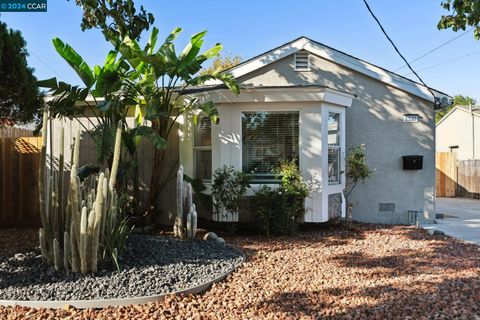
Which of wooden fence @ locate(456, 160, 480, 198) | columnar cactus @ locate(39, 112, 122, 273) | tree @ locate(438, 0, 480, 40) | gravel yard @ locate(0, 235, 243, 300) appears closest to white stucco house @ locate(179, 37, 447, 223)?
tree @ locate(438, 0, 480, 40)

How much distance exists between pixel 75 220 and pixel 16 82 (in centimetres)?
346

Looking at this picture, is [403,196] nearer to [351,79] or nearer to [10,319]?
[351,79]

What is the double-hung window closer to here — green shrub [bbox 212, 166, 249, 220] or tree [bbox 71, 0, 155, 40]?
green shrub [bbox 212, 166, 249, 220]

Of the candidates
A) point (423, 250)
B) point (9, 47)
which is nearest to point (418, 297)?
point (423, 250)

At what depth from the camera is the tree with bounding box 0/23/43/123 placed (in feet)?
20.4

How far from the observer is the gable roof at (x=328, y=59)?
344 inches

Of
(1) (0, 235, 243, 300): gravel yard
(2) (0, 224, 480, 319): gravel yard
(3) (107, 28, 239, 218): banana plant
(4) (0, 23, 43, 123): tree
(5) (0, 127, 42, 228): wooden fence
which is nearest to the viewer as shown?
(2) (0, 224, 480, 319): gravel yard

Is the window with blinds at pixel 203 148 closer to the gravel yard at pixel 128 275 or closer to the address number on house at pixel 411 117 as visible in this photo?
the gravel yard at pixel 128 275

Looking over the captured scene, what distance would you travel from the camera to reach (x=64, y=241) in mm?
4398

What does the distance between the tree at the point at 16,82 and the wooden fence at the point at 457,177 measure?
16.4 meters

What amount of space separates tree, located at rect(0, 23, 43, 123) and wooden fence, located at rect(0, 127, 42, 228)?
49.5 inches

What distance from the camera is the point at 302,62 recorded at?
8.98 meters

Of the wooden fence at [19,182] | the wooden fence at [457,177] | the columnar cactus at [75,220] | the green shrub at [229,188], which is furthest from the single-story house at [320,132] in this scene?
the wooden fence at [457,177]

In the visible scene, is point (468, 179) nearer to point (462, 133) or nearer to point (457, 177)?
point (457, 177)
